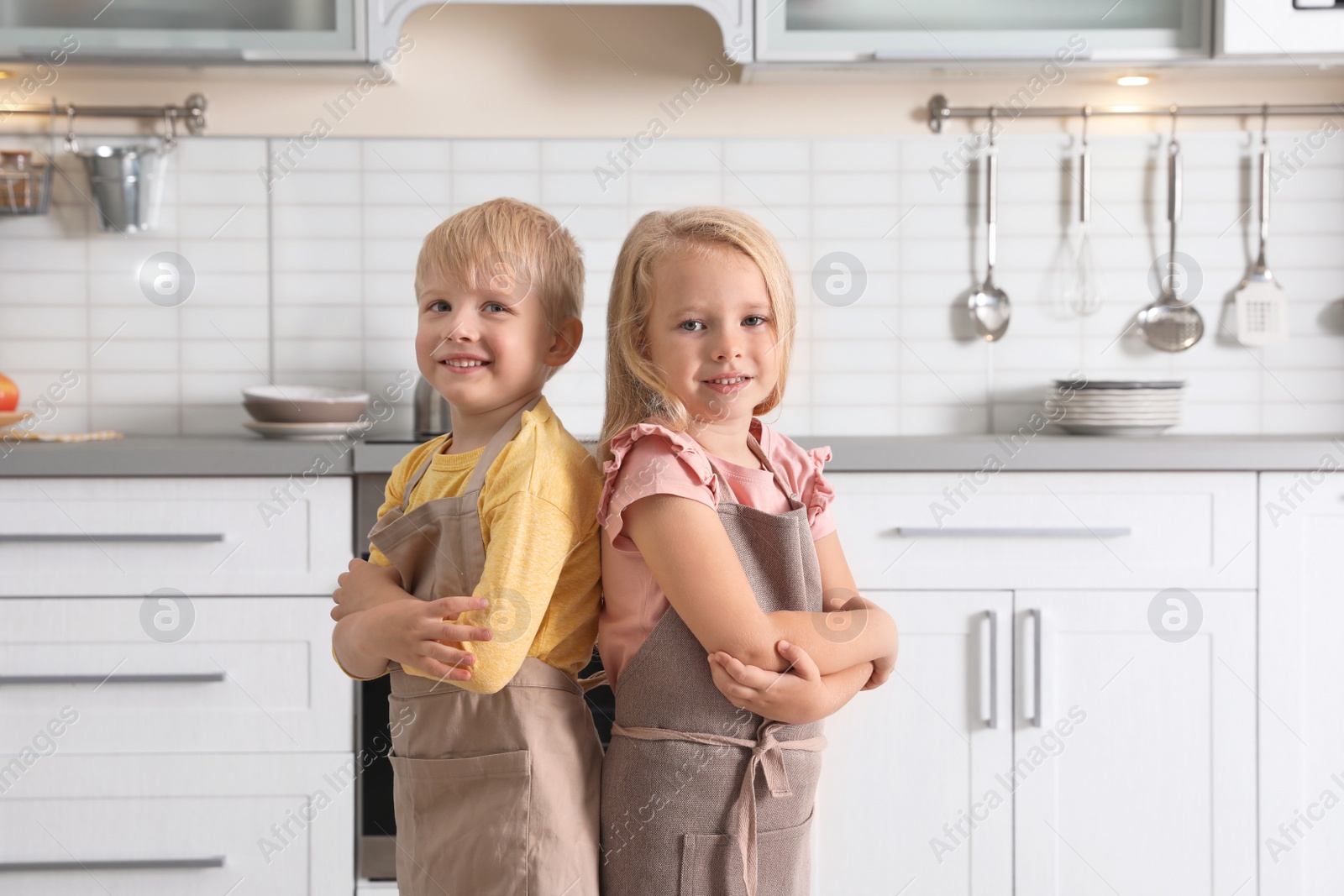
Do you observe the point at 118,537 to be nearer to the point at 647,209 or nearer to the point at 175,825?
the point at 175,825

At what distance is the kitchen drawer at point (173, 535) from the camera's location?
1.51 m

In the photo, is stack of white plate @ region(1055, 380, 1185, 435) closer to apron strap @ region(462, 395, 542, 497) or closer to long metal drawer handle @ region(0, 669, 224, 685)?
apron strap @ region(462, 395, 542, 497)

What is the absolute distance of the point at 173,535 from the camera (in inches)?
59.6

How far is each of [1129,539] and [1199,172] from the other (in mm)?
872

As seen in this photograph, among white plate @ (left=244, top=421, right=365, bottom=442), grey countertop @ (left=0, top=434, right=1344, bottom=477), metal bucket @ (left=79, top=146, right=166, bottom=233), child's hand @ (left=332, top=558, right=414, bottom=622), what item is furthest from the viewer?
metal bucket @ (left=79, top=146, right=166, bottom=233)

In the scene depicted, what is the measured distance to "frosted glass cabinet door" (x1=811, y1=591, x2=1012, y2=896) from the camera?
155cm

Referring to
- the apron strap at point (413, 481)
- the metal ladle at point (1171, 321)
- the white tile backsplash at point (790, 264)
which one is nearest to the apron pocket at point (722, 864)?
the apron strap at point (413, 481)

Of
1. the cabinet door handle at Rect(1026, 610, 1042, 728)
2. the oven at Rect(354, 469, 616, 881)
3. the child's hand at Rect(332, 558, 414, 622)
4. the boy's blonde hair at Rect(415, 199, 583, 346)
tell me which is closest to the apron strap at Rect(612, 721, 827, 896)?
the child's hand at Rect(332, 558, 414, 622)

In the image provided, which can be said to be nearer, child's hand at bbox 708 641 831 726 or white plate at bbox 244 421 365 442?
child's hand at bbox 708 641 831 726

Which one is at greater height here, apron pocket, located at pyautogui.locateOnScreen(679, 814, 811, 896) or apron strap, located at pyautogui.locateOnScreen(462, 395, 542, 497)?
apron strap, located at pyautogui.locateOnScreen(462, 395, 542, 497)

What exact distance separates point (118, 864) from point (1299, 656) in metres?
1.73

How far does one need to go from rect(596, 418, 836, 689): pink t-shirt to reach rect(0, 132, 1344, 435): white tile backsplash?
117 cm

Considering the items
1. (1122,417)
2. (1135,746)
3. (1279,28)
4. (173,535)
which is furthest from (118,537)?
(1279,28)

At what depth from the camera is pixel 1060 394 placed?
1.89 metres
